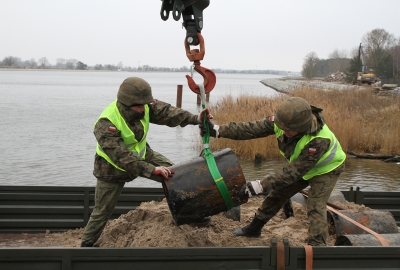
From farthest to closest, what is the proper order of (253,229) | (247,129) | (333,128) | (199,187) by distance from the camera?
(333,128) → (253,229) → (247,129) → (199,187)

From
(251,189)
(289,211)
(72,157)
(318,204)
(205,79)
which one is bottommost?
(72,157)

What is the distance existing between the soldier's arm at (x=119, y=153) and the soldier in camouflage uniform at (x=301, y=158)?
2.36ft

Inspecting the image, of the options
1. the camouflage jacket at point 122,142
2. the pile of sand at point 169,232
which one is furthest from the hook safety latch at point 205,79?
the pile of sand at point 169,232

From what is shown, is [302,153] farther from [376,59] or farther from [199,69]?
[376,59]

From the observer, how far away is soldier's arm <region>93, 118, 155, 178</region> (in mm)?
4379

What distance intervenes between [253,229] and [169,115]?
1474mm

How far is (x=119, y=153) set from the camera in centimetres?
438

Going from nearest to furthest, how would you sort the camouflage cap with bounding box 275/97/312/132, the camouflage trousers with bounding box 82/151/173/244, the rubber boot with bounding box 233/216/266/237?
the camouflage cap with bounding box 275/97/312/132 → the camouflage trousers with bounding box 82/151/173/244 → the rubber boot with bounding box 233/216/266/237

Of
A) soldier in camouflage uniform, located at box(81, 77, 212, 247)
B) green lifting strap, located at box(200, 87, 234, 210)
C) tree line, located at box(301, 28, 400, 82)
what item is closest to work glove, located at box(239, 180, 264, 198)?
green lifting strap, located at box(200, 87, 234, 210)

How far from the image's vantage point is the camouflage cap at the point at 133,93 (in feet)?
14.7

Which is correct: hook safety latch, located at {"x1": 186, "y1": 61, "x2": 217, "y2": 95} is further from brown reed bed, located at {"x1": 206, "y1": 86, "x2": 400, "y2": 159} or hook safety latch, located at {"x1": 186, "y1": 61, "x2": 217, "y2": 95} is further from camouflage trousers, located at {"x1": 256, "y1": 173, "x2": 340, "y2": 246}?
brown reed bed, located at {"x1": 206, "y1": 86, "x2": 400, "y2": 159}

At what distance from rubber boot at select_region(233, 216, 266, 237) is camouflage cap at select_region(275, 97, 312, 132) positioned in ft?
3.89

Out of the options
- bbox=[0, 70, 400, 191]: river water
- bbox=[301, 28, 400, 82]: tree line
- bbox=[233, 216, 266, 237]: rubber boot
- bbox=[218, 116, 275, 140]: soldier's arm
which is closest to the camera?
bbox=[218, 116, 275, 140]: soldier's arm

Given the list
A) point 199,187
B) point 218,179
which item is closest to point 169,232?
point 199,187
